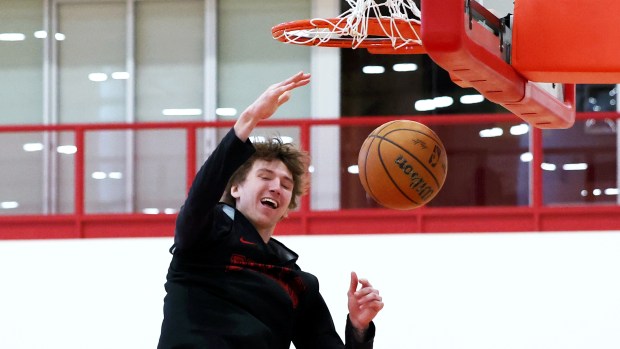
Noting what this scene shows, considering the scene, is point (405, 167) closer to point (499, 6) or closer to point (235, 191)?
point (499, 6)

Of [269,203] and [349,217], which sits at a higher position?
[269,203]

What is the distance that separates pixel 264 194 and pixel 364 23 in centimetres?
155

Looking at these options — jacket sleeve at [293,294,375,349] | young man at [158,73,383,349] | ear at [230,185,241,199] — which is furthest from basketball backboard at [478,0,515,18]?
jacket sleeve at [293,294,375,349]

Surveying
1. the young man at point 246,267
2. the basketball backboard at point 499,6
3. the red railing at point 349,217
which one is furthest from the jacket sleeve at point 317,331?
the red railing at point 349,217

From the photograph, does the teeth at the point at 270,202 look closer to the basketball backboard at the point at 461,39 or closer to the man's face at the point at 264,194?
the man's face at the point at 264,194

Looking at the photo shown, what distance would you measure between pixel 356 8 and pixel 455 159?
371cm

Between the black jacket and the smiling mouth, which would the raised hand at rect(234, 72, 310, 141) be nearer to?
the black jacket

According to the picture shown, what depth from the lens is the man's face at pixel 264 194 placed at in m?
3.73

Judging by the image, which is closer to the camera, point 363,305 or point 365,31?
point 363,305

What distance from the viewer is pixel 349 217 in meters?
8.99

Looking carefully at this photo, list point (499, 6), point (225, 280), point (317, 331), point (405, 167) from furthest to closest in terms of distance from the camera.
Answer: point (405, 167)
point (499, 6)
point (317, 331)
point (225, 280)

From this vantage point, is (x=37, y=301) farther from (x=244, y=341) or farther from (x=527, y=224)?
(x=244, y=341)

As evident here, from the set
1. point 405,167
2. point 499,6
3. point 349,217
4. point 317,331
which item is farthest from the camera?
point 349,217

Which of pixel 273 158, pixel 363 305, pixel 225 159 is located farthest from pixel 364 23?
pixel 225 159
